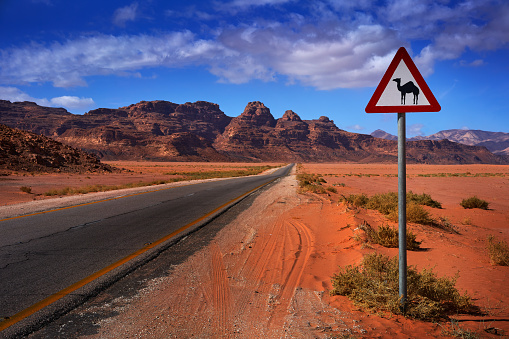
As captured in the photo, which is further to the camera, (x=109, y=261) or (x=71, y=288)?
(x=109, y=261)

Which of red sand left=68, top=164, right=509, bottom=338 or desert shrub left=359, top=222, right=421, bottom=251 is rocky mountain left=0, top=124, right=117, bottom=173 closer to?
red sand left=68, top=164, right=509, bottom=338

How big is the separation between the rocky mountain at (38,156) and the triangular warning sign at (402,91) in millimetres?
40458

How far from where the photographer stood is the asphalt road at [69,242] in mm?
4102

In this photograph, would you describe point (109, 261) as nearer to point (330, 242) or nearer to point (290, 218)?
point (330, 242)

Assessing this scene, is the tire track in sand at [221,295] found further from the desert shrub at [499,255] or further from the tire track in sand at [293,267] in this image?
the desert shrub at [499,255]

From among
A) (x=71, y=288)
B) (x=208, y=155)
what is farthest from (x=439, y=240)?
(x=208, y=155)

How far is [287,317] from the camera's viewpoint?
3.44 m

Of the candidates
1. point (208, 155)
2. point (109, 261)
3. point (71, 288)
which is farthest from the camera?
point (208, 155)

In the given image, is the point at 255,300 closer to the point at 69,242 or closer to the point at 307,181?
the point at 69,242

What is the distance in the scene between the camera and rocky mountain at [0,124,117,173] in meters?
36.0

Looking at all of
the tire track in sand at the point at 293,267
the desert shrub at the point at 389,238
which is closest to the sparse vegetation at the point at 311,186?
the tire track in sand at the point at 293,267

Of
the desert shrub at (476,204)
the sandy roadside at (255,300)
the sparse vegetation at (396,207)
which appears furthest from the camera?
the desert shrub at (476,204)

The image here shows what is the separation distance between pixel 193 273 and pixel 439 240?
5391 millimetres

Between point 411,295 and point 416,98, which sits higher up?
point 416,98
